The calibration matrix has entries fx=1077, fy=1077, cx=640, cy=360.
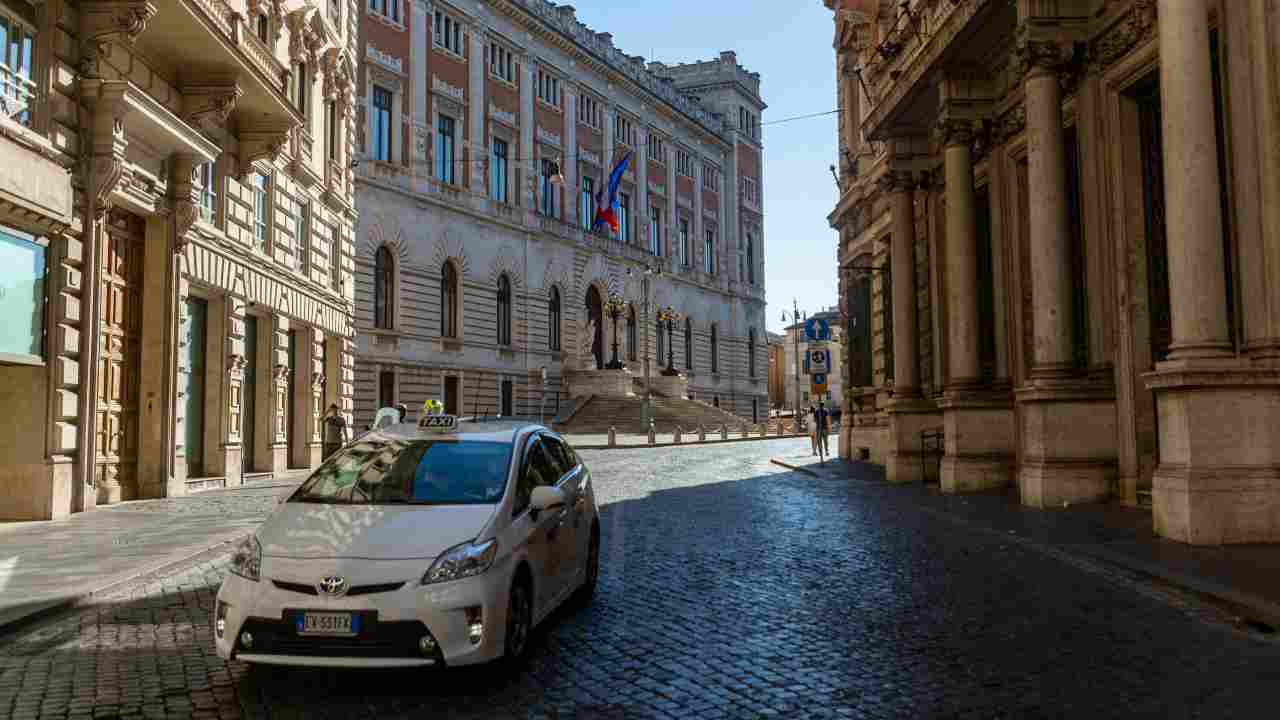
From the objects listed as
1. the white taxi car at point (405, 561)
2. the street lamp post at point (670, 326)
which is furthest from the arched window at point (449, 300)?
the white taxi car at point (405, 561)

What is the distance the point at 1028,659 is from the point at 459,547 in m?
3.53

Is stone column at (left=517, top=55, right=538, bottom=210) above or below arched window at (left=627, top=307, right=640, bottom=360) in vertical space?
above


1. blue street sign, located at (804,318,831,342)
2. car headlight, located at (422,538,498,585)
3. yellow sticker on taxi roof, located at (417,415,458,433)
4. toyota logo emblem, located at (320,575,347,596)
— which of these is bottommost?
toyota logo emblem, located at (320,575,347,596)

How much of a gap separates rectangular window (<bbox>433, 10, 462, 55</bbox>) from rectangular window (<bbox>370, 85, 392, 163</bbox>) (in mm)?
4518

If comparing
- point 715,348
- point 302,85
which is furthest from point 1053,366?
point 715,348

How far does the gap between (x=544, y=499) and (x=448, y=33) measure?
46.3 meters

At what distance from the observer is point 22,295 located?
558 inches

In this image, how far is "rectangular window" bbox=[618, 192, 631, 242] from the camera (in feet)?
220

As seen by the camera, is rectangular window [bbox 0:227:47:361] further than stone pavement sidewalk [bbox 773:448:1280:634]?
Yes

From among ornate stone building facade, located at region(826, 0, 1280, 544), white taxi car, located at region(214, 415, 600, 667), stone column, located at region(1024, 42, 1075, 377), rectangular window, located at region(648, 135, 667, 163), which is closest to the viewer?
white taxi car, located at region(214, 415, 600, 667)

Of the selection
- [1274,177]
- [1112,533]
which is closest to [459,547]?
[1112,533]

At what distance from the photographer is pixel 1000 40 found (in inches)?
738

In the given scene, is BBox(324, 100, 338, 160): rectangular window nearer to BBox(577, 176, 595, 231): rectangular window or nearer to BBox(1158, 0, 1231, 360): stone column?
BBox(1158, 0, 1231, 360): stone column

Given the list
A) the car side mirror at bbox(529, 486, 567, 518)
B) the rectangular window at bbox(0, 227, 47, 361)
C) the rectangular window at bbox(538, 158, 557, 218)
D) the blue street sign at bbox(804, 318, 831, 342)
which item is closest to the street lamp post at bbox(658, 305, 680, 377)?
the rectangular window at bbox(538, 158, 557, 218)
